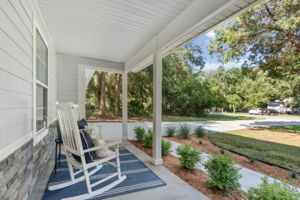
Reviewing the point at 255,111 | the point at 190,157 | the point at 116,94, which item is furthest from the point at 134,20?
the point at 255,111

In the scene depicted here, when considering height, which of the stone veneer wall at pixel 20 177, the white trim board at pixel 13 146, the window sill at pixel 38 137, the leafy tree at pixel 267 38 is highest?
the leafy tree at pixel 267 38

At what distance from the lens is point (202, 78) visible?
→ 11.4 meters

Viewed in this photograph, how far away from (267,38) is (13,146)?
18.7ft

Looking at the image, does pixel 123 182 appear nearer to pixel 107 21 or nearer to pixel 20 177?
pixel 20 177

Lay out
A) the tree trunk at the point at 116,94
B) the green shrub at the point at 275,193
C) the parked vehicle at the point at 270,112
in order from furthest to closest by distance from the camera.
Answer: the parked vehicle at the point at 270,112 < the tree trunk at the point at 116,94 < the green shrub at the point at 275,193

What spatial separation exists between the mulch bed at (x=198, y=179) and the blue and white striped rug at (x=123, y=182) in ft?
1.41

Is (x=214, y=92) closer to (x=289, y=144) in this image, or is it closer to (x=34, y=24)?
(x=289, y=144)

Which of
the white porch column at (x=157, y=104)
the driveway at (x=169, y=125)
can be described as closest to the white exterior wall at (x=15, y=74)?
the white porch column at (x=157, y=104)

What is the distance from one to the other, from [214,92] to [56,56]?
11.3 metres

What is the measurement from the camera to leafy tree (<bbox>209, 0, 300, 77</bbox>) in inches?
134

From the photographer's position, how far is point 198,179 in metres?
2.27

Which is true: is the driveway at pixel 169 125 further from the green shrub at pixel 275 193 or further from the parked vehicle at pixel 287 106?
the green shrub at pixel 275 193

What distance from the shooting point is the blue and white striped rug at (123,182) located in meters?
1.86

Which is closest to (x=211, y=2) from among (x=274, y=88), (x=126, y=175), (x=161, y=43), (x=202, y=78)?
(x=161, y=43)
